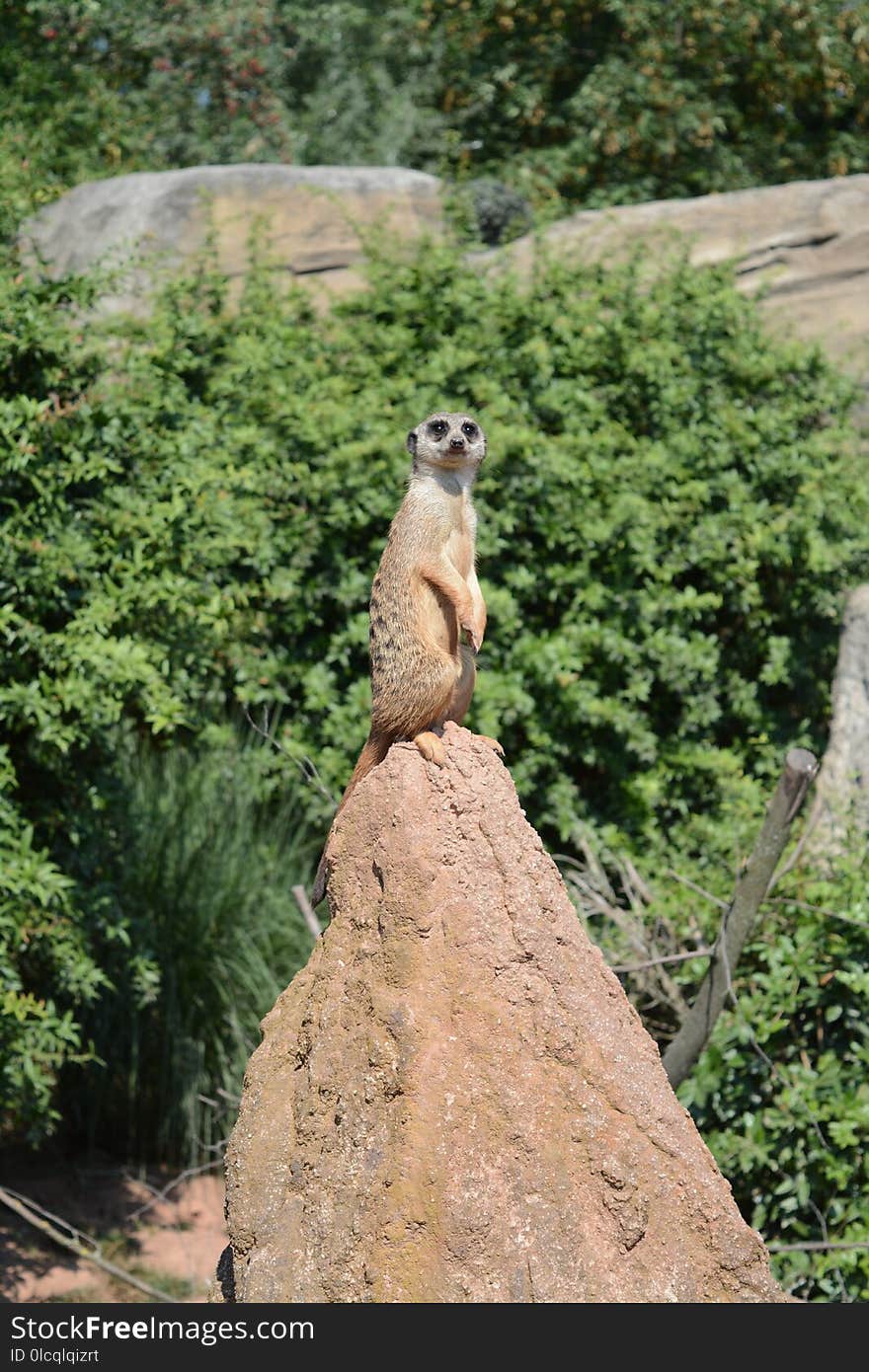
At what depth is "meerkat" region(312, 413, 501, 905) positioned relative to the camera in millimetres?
3709

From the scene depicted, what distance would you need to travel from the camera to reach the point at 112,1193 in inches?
307

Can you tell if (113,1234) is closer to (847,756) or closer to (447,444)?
(847,756)

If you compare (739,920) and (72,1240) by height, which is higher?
(739,920)

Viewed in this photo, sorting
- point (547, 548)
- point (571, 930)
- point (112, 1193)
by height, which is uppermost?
point (571, 930)

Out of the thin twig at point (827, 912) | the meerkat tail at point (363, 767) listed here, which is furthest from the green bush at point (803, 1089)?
the meerkat tail at point (363, 767)

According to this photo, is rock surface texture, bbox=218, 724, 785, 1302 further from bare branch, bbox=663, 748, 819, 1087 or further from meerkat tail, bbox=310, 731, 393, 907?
bare branch, bbox=663, 748, 819, 1087

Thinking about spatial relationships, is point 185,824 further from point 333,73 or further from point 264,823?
point 333,73

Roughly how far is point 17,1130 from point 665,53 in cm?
1120

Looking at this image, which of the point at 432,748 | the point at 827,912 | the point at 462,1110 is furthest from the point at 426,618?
the point at 827,912

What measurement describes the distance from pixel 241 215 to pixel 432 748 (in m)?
7.88

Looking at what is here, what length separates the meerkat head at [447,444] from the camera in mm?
3895

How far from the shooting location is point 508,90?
1480 cm
